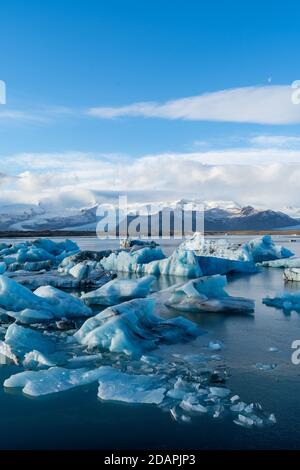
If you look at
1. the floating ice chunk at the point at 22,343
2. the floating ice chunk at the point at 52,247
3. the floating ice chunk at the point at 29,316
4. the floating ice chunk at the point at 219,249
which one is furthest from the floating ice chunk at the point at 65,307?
the floating ice chunk at the point at 52,247

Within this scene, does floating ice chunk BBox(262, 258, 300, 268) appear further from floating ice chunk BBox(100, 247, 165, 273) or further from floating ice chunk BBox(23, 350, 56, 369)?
floating ice chunk BBox(23, 350, 56, 369)

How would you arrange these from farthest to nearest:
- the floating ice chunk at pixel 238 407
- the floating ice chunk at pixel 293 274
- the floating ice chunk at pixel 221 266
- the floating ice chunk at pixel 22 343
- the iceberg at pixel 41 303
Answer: the floating ice chunk at pixel 221 266, the floating ice chunk at pixel 293 274, the iceberg at pixel 41 303, the floating ice chunk at pixel 22 343, the floating ice chunk at pixel 238 407

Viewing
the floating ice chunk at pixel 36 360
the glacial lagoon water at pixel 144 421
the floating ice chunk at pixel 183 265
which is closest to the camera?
the glacial lagoon water at pixel 144 421

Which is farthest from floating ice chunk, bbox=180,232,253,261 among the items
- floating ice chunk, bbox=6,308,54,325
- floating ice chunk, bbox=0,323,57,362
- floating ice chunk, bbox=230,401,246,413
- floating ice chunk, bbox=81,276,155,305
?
floating ice chunk, bbox=230,401,246,413

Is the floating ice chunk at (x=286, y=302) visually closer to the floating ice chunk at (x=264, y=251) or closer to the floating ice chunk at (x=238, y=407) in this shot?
the floating ice chunk at (x=238, y=407)

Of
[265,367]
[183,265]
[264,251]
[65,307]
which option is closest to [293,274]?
[183,265]

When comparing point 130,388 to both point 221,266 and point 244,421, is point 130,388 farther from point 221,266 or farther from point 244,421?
point 221,266

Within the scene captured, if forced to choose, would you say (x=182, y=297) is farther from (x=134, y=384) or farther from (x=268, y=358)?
(x=134, y=384)
